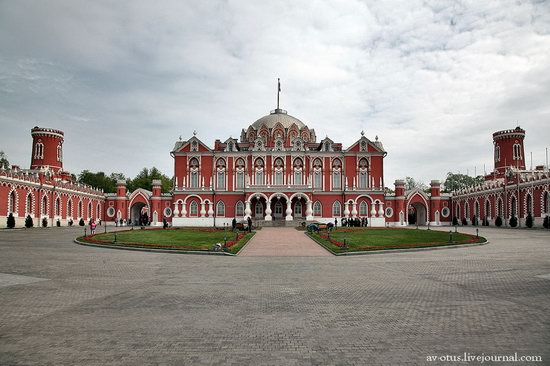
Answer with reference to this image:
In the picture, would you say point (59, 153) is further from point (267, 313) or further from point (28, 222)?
point (267, 313)

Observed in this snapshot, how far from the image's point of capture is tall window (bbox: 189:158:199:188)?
6675cm

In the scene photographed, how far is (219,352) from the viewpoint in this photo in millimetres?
7273

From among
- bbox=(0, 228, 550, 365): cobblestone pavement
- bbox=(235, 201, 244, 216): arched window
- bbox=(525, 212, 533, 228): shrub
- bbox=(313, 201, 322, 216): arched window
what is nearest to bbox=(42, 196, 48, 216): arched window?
bbox=(235, 201, 244, 216): arched window

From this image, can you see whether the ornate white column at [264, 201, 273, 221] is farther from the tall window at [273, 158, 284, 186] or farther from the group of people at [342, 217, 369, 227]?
the group of people at [342, 217, 369, 227]

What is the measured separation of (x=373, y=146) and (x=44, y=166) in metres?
51.5

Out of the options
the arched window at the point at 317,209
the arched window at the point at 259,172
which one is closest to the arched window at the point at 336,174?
the arched window at the point at 317,209

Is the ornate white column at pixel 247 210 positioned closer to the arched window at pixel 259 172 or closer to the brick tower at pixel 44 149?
the arched window at pixel 259 172

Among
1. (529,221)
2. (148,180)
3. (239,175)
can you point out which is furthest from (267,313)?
(148,180)

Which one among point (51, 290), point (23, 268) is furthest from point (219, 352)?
point (23, 268)

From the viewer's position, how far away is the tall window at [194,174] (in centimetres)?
6675

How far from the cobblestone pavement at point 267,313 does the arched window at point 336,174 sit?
158 feet

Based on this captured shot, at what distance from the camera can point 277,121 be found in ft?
241

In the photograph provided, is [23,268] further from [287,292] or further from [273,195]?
[273,195]

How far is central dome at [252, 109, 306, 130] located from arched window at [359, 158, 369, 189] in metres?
12.8
